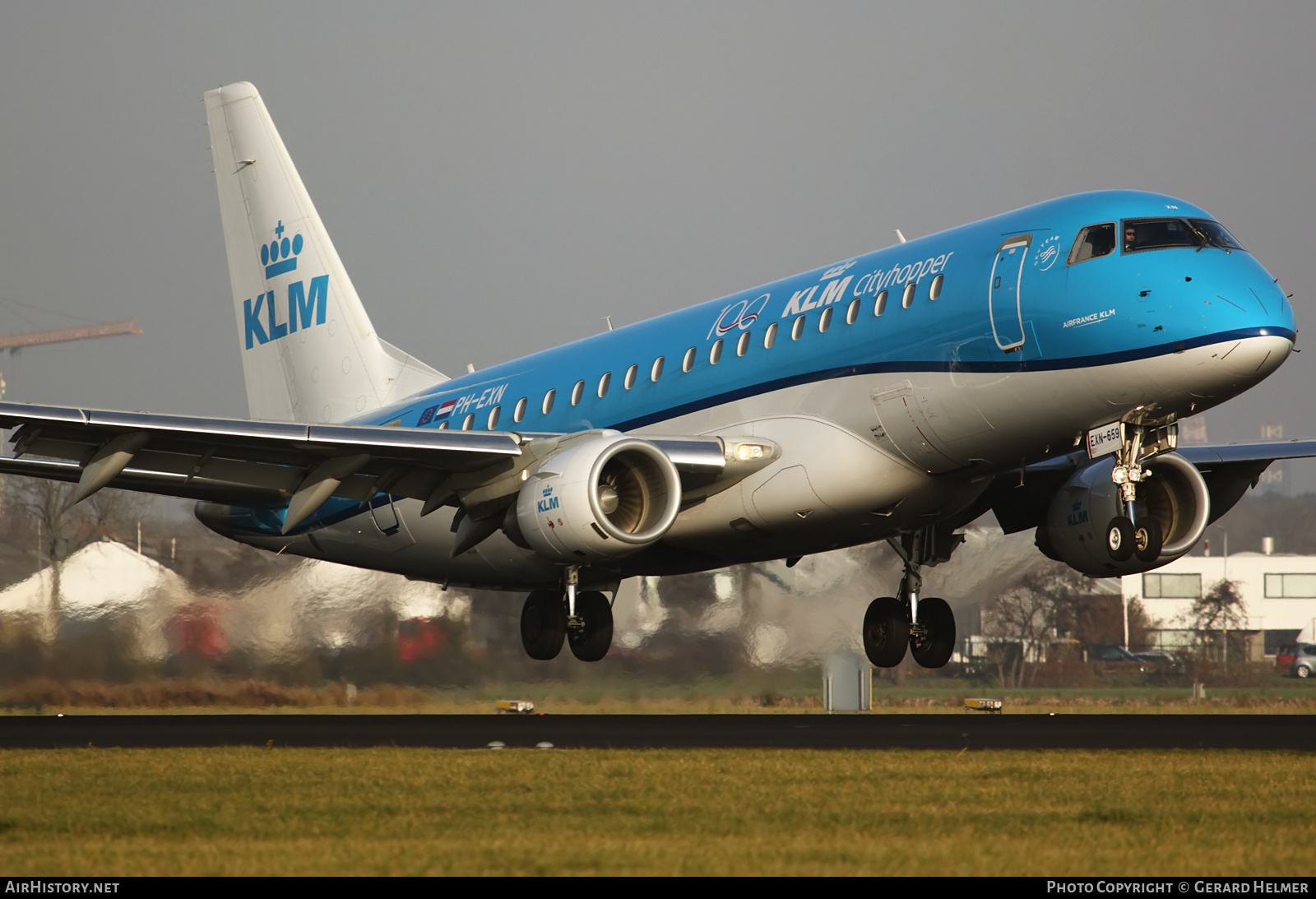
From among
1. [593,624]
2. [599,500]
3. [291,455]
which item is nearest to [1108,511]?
[599,500]

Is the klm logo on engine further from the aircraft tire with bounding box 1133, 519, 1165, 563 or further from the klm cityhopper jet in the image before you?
the aircraft tire with bounding box 1133, 519, 1165, 563

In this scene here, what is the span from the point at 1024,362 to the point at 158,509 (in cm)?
2031

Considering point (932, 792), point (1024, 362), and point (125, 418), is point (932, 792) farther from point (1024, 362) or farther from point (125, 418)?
point (125, 418)

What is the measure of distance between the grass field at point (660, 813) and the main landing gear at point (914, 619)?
25.9 ft

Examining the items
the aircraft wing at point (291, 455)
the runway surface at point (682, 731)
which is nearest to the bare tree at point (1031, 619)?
the runway surface at point (682, 731)

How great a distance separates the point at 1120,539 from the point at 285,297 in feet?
61.6

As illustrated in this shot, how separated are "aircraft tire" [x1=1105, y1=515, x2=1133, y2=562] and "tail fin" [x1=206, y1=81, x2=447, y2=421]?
587 inches

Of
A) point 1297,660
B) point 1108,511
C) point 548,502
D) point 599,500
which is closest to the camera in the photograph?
point 599,500

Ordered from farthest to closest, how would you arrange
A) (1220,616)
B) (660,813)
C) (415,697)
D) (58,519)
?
(1220,616)
(58,519)
(415,697)
(660,813)

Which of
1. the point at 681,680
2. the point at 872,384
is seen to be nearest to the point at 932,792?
the point at 872,384

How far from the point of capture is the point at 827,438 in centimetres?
2128

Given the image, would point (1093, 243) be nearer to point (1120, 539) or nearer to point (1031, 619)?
point (1120, 539)

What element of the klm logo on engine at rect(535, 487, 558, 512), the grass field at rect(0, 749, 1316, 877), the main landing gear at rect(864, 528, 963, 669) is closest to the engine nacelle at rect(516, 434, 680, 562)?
the klm logo on engine at rect(535, 487, 558, 512)

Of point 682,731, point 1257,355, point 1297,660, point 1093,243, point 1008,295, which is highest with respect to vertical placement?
point 1093,243
